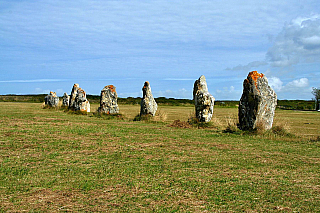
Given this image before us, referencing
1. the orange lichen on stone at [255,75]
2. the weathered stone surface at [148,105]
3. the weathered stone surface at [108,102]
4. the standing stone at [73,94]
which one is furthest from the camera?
Result: the standing stone at [73,94]

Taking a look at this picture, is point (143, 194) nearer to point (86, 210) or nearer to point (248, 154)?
point (86, 210)

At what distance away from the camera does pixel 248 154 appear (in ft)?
30.8

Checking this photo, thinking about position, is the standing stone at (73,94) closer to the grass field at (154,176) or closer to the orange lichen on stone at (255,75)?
the grass field at (154,176)

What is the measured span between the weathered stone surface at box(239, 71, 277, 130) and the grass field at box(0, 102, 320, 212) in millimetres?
3153

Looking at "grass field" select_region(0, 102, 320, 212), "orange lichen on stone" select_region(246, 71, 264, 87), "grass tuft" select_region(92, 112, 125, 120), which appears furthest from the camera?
"grass tuft" select_region(92, 112, 125, 120)

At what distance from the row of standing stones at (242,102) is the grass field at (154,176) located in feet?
10.7

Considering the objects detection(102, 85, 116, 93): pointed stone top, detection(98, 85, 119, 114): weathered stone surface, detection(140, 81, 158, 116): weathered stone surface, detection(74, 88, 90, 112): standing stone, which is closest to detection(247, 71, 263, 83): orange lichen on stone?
detection(140, 81, 158, 116): weathered stone surface

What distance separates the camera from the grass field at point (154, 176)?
192 inches

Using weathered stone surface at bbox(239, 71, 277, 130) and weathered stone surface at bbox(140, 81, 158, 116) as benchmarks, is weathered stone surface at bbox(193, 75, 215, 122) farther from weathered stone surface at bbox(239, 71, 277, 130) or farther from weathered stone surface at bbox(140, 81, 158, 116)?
weathered stone surface at bbox(140, 81, 158, 116)

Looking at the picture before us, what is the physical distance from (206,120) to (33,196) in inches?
549

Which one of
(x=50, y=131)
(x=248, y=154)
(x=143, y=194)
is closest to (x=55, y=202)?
(x=143, y=194)

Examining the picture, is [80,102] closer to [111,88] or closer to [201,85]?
[111,88]

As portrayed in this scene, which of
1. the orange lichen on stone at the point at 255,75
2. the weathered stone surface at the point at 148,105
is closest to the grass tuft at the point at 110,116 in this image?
the weathered stone surface at the point at 148,105

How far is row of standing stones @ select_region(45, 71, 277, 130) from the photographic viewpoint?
1427 centimetres
